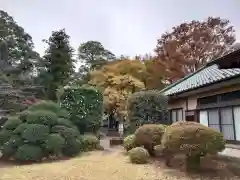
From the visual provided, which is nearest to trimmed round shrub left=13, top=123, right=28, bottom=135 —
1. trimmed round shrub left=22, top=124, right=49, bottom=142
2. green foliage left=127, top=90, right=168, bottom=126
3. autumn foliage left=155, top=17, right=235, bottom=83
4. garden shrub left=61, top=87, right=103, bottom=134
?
trimmed round shrub left=22, top=124, right=49, bottom=142

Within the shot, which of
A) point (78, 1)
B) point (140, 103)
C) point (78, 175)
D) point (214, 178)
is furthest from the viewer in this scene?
point (140, 103)

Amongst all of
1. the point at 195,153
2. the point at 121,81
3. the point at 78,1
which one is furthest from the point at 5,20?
the point at 195,153

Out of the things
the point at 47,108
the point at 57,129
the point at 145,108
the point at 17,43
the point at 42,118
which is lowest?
the point at 57,129

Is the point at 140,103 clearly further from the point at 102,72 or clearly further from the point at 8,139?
the point at 102,72

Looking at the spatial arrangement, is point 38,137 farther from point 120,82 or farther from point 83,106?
point 120,82

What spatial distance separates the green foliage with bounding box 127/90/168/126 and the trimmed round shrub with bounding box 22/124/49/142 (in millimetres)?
4692

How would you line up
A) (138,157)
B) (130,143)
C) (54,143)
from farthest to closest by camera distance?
(130,143), (54,143), (138,157)

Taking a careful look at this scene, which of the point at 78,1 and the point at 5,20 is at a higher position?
the point at 5,20

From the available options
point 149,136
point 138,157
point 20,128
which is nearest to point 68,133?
point 20,128

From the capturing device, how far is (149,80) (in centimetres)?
2314

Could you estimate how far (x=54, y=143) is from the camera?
10875mm

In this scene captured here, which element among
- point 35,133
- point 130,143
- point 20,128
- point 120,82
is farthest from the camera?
point 120,82

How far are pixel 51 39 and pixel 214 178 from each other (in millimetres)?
28692

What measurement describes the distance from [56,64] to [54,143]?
68.7 feet
